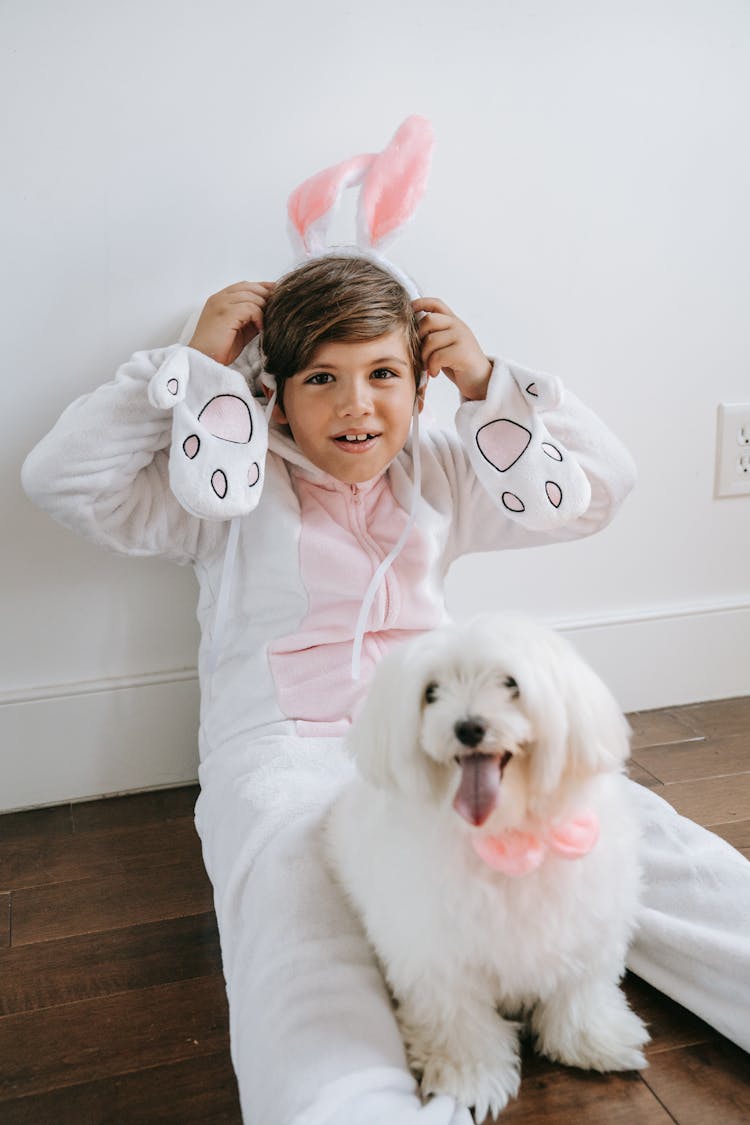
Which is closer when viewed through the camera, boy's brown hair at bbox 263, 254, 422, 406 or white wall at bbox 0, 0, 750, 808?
boy's brown hair at bbox 263, 254, 422, 406

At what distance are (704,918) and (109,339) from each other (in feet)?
3.37

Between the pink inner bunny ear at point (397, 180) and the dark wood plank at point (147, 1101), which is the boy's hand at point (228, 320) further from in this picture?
the dark wood plank at point (147, 1101)

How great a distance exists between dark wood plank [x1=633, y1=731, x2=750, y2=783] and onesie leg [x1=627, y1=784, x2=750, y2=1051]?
13.2 inches

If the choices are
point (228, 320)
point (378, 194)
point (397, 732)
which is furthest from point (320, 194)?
point (397, 732)

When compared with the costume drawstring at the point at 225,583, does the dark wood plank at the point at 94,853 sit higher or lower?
lower

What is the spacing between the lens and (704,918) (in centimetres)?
101

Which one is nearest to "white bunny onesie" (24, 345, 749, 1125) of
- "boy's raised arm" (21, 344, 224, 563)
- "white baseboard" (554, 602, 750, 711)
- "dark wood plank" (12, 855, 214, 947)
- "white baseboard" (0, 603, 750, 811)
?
"boy's raised arm" (21, 344, 224, 563)

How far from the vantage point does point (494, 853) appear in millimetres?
808

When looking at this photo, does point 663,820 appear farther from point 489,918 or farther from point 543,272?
point 543,272

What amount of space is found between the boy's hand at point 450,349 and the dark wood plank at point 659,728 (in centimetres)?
63

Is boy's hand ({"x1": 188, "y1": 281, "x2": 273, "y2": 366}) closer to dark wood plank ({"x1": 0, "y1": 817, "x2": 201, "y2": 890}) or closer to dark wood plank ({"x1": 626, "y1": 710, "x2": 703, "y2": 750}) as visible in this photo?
dark wood plank ({"x1": 0, "y1": 817, "x2": 201, "y2": 890})

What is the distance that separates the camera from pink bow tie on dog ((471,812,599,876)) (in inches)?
31.7

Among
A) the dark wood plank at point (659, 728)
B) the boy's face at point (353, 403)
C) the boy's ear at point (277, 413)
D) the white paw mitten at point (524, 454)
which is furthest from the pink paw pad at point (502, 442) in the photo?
the dark wood plank at point (659, 728)

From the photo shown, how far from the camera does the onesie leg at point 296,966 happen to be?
2.54ft
